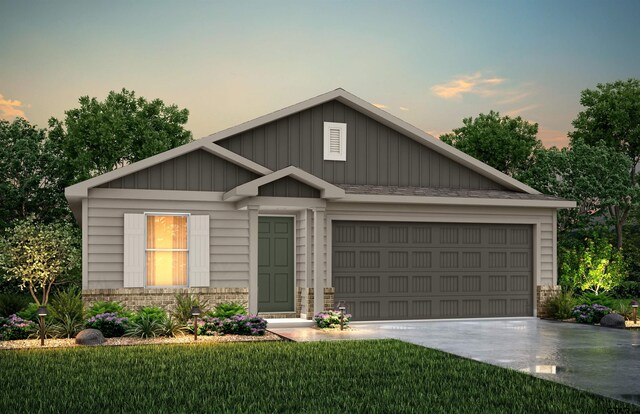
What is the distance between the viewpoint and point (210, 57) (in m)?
29.7

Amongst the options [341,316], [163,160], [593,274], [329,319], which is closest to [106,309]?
[163,160]

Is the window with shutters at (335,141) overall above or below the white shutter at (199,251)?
above

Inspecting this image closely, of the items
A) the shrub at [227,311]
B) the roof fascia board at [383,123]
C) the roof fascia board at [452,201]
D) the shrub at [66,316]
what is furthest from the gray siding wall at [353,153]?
the shrub at [66,316]

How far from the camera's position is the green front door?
17.3 metres

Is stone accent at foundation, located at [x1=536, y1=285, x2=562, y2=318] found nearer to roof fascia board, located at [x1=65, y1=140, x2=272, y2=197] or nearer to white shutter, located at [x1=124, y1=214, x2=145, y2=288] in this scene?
roof fascia board, located at [x1=65, y1=140, x2=272, y2=197]

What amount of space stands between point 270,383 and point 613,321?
10165mm

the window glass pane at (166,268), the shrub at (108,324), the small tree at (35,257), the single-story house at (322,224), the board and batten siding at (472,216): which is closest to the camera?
the shrub at (108,324)

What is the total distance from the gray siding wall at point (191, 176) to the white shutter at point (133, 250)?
2.45ft

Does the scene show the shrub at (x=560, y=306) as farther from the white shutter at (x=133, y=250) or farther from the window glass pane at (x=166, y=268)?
the white shutter at (x=133, y=250)

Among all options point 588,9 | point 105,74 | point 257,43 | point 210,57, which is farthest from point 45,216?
point 588,9

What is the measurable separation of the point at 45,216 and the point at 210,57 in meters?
10.5

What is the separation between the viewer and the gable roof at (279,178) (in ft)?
50.1

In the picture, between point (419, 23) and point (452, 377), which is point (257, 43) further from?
point (452, 377)

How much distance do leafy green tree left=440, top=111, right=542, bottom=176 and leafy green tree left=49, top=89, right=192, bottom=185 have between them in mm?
17089
